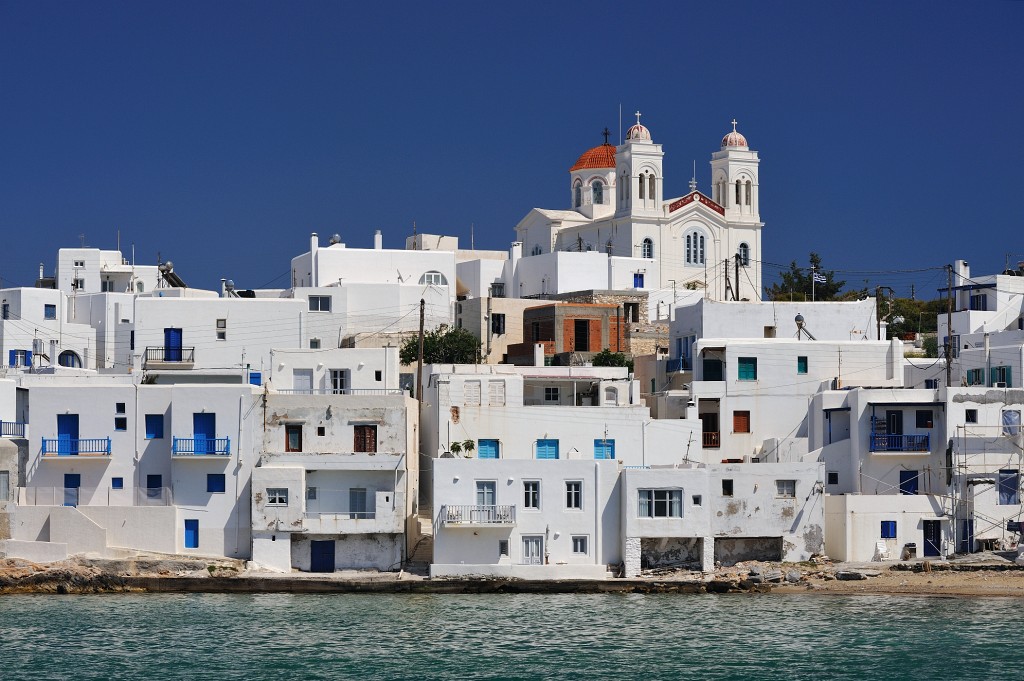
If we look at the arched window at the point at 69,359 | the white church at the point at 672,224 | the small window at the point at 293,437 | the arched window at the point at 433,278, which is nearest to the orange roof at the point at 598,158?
the white church at the point at 672,224

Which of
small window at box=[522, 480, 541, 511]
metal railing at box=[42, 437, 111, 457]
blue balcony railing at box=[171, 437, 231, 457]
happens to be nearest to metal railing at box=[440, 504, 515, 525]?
small window at box=[522, 480, 541, 511]

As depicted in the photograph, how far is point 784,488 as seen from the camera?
185 feet

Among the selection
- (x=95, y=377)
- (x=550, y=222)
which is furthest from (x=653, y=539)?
(x=550, y=222)

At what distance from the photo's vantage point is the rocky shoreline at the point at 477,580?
54.5 meters

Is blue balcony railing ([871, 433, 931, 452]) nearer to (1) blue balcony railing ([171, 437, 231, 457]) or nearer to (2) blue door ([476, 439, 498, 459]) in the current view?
(2) blue door ([476, 439, 498, 459])

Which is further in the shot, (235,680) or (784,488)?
(784,488)

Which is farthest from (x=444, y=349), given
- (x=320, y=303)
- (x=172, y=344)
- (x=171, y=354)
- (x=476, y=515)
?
(x=476, y=515)

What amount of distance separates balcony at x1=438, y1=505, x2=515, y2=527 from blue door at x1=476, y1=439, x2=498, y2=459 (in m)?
5.13

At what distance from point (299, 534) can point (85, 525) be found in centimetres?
668

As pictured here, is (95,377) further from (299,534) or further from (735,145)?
(735,145)

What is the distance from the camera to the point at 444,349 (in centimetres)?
7525

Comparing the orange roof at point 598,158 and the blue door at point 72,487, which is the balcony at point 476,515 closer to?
the blue door at point 72,487

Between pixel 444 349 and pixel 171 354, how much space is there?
11645mm

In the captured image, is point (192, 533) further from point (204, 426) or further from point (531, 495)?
point (531, 495)
